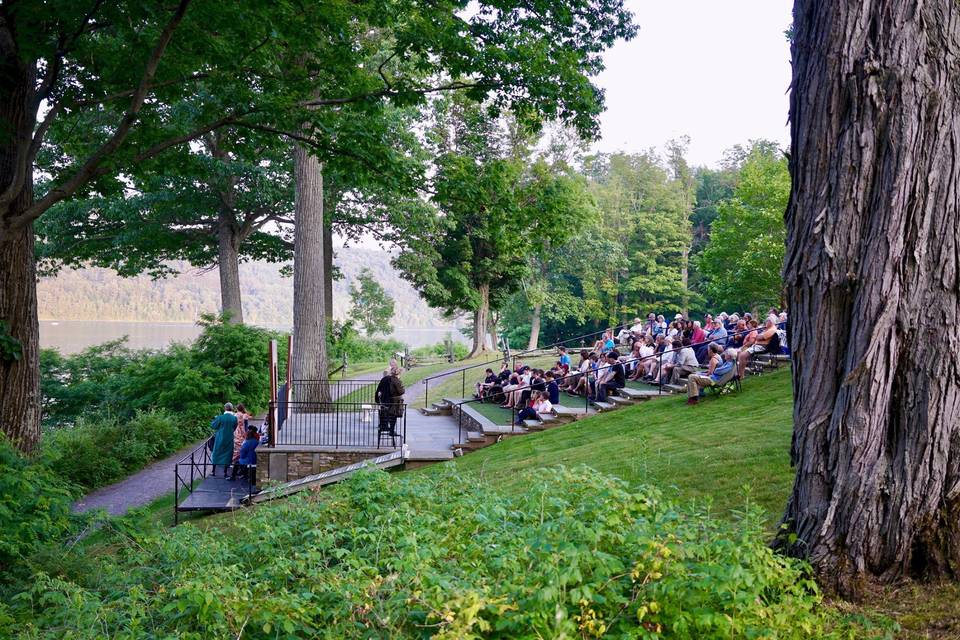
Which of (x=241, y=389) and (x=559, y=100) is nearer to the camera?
(x=559, y=100)

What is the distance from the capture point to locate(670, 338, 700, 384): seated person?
56.2ft

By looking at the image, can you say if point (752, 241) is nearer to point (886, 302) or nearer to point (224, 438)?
point (224, 438)

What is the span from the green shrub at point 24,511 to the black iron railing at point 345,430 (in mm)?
6104

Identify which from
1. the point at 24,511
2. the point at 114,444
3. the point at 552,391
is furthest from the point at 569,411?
the point at 114,444

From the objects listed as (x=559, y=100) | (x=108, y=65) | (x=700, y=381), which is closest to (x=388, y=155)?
(x=559, y=100)

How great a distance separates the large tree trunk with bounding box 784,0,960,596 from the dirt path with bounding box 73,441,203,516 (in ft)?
45.2

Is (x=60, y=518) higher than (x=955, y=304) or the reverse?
the reverse

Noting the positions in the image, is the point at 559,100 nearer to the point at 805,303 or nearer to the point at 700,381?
the point at 700,381

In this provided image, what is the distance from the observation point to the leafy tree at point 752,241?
35812 mm

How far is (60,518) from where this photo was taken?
7543 millimetres

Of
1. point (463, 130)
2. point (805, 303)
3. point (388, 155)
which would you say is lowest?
point (805, 303)

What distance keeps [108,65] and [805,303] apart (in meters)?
9.79

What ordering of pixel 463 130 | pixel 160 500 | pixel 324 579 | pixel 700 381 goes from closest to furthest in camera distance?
pixel 324 579 → pixel 700 381 → pixel 160 500 → pixel 463 130

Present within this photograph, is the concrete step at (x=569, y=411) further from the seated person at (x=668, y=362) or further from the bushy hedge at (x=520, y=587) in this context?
the bushy hedge at (x=520, y=587)
